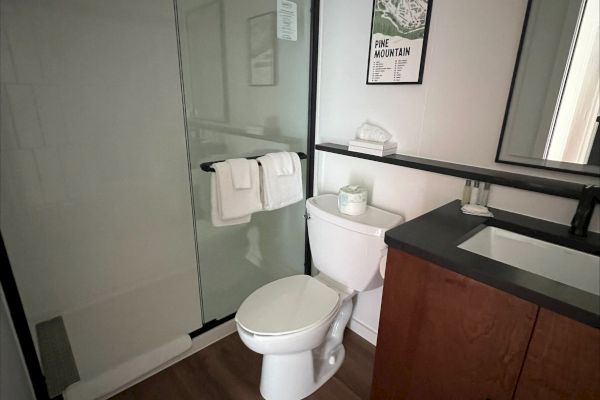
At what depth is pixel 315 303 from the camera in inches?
56.3

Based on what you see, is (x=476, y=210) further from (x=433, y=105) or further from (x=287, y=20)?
(x=287, y=20)

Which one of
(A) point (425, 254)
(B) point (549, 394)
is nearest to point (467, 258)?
(A) point (425, 254)

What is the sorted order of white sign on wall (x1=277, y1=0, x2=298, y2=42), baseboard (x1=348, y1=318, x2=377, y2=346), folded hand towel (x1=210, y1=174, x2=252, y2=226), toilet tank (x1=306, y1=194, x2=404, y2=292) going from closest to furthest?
toilet tank (x1=306, y1=194, x2=404, y2=292)
folded hand towel (x1=210, y1=174, x2=252, y2=226)
white sign on wall (x1=277, y1=0, x2=298, y2=42)
baseboard (x1=348, y1=318, x2=377, y2=346)

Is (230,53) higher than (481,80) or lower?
higher

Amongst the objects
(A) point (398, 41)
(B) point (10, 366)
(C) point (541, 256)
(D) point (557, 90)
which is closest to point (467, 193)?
(C) point (541, 256)

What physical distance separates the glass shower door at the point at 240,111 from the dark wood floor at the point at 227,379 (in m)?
0.23

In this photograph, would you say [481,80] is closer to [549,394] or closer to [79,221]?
[549,394]

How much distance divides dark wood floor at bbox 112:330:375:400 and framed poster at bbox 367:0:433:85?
1437 millimetres

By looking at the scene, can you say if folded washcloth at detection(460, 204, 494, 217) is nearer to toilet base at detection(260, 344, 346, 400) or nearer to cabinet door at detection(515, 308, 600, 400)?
cabinet door at detection(515, 308, 600, 400)

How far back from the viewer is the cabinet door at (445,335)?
81 centimetres

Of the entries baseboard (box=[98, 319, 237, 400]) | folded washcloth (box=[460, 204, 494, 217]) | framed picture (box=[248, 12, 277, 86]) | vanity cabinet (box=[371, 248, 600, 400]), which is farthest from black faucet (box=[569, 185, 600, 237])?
baseboard (box=[98, 319, 237, 400])

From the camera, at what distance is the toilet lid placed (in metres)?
1.30

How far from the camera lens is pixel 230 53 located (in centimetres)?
147

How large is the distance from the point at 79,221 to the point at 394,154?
1368mm
